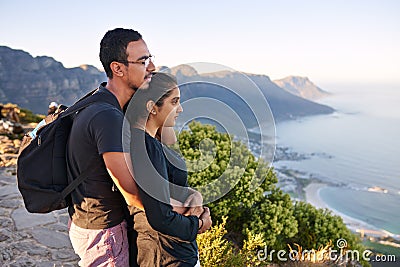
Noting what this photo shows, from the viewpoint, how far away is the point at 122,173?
→ 1.39m

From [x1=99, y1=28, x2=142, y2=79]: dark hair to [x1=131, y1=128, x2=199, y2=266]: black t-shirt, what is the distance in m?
0.36

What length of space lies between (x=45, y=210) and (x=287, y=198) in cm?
382

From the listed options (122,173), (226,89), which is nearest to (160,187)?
(122,173)

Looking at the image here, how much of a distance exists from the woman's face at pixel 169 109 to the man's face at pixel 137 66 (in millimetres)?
120

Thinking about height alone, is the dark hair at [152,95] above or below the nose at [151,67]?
below

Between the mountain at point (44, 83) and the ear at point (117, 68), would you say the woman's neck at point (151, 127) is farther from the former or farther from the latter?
the mountain at point (44, 83)

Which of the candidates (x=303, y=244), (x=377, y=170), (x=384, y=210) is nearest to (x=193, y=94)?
(x=303, y=244)

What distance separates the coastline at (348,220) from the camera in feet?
38.6

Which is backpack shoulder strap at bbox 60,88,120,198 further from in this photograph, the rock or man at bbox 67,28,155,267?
the rock

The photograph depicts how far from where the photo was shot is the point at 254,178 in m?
4.53

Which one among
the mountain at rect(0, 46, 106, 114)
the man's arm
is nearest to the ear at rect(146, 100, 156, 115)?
the man's arm

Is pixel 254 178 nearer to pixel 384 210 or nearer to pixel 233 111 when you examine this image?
pixel 233 111

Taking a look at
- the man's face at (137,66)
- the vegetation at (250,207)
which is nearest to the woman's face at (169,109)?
the man's face at (137,66)

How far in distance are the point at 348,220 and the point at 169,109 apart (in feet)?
47.8
